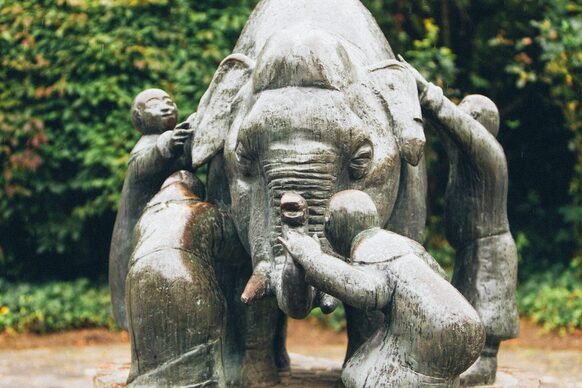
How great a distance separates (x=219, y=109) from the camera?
4.25m

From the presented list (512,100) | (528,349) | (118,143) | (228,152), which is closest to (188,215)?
(228,152)

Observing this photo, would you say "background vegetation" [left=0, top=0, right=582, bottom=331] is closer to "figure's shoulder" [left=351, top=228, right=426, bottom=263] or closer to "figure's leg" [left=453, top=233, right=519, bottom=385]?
"figure's leg" [left=453, top=233, right=519, bottom=385]

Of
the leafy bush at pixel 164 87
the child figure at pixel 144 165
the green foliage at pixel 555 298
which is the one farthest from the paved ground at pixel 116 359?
the child figure at pixel 144 165

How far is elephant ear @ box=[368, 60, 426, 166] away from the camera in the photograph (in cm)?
402

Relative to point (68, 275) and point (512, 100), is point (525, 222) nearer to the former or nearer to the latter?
A: point (512, 100)

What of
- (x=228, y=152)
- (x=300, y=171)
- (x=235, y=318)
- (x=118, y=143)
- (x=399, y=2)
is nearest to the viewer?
(x=300, y=171)

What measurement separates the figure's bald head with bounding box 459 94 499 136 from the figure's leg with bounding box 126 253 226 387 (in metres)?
1.38

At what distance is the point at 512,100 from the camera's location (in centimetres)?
966

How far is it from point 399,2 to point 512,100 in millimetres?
Result: 1409

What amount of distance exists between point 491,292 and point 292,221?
126cm

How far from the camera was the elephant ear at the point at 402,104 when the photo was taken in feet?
13.2

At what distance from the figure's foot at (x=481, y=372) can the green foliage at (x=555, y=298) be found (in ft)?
14.4

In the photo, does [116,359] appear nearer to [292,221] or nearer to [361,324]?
[361,324]

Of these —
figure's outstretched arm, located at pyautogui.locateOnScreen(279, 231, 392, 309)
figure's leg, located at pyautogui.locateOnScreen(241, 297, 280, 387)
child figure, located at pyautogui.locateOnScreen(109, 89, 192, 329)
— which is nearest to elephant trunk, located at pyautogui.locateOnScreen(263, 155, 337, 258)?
figure's outstretched arm, located at pyautogui.locateOnScreen(279, 231, 392, 309)
